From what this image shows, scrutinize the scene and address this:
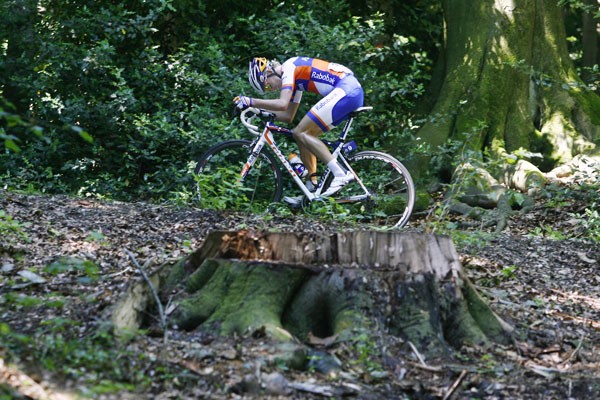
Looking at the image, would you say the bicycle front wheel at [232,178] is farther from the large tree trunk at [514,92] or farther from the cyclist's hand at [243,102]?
the large tree trunk at [514,92]

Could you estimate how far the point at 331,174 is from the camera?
7.88m

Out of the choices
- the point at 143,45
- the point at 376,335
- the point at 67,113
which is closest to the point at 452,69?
the point at 143,45

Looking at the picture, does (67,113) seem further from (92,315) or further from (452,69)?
(92,315)

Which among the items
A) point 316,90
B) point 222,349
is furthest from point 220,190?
point 222,349

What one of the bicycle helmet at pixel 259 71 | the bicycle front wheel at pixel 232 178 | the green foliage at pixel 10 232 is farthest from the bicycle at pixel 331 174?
the green foliage at pixel 10 232

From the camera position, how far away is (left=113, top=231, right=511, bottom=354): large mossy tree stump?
3.85 metres

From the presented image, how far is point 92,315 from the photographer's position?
3.84m

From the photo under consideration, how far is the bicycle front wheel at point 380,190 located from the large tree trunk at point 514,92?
2.50 m

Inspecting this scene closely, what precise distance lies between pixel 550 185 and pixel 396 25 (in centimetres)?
451

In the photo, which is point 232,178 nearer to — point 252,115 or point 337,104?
point 252,115

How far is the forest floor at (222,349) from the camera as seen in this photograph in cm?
322

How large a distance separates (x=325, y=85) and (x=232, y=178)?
133cm

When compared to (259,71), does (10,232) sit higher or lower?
lower

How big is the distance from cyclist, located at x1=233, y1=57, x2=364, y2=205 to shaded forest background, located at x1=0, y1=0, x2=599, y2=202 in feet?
5.76
